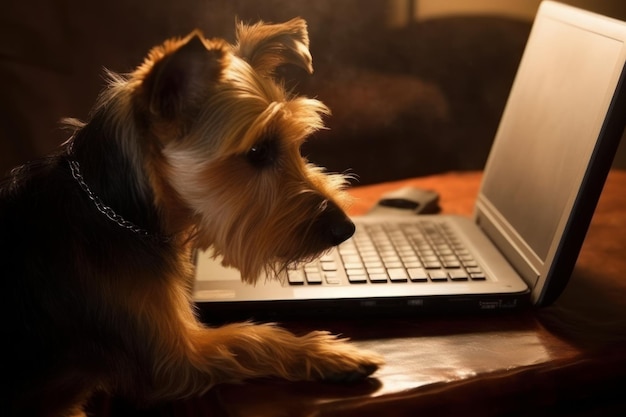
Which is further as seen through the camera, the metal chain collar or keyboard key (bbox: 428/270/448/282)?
keyboard key (bbox: 428/270/448/282)

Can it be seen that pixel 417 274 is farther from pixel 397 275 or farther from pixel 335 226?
pixel 335 226

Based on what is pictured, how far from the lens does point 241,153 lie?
1.05 meters

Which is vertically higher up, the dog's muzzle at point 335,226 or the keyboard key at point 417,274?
the dog's muzzle at point 335,226

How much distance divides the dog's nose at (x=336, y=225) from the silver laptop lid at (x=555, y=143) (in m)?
0.36

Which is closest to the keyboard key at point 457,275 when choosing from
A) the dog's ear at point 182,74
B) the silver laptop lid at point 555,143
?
the silver laptop lid at point 555,143

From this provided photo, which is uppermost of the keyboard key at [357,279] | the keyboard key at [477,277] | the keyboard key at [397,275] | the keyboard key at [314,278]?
the keyboard key at [477,277]

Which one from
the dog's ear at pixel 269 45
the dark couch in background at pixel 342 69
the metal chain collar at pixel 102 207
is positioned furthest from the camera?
the dark couch in background at pixel 342 69

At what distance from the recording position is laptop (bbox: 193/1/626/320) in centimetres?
110

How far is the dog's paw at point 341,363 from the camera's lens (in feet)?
3.29

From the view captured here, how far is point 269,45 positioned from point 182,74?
0.79ft

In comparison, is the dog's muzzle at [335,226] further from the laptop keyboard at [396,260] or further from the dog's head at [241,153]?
the laptop keyboard at [396,260]

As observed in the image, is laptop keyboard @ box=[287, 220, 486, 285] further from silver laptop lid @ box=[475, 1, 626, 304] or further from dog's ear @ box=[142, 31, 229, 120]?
dog's ear @ box=[142, 31, 229, 120]

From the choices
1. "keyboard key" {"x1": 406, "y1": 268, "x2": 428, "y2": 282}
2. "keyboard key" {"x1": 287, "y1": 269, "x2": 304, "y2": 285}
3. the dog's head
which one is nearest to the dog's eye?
the dog's head

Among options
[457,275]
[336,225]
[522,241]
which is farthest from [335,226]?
[522,241]
